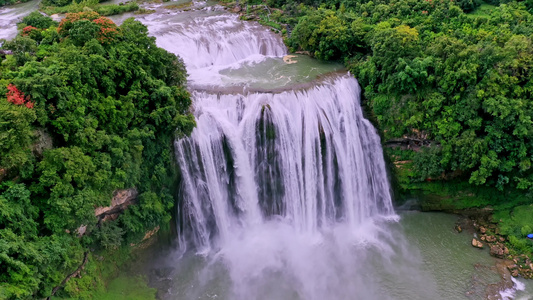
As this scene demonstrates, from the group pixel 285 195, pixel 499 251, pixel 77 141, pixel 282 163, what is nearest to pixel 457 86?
pixel 499 251

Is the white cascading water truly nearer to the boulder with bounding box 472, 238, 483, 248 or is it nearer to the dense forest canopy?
the dense forest canopy

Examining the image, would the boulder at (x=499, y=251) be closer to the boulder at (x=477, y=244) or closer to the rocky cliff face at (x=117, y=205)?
the boulder at (x=477, y=244)

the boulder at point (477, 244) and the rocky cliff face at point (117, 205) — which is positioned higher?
the rocky cliff face at point (117, 205)

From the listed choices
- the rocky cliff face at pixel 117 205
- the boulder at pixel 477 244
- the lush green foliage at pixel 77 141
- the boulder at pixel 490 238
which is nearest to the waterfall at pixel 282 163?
the lush green foliage at pixel 77 141

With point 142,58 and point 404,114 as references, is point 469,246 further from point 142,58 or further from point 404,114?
point 142,58

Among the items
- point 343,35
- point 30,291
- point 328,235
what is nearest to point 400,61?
point 343,35
